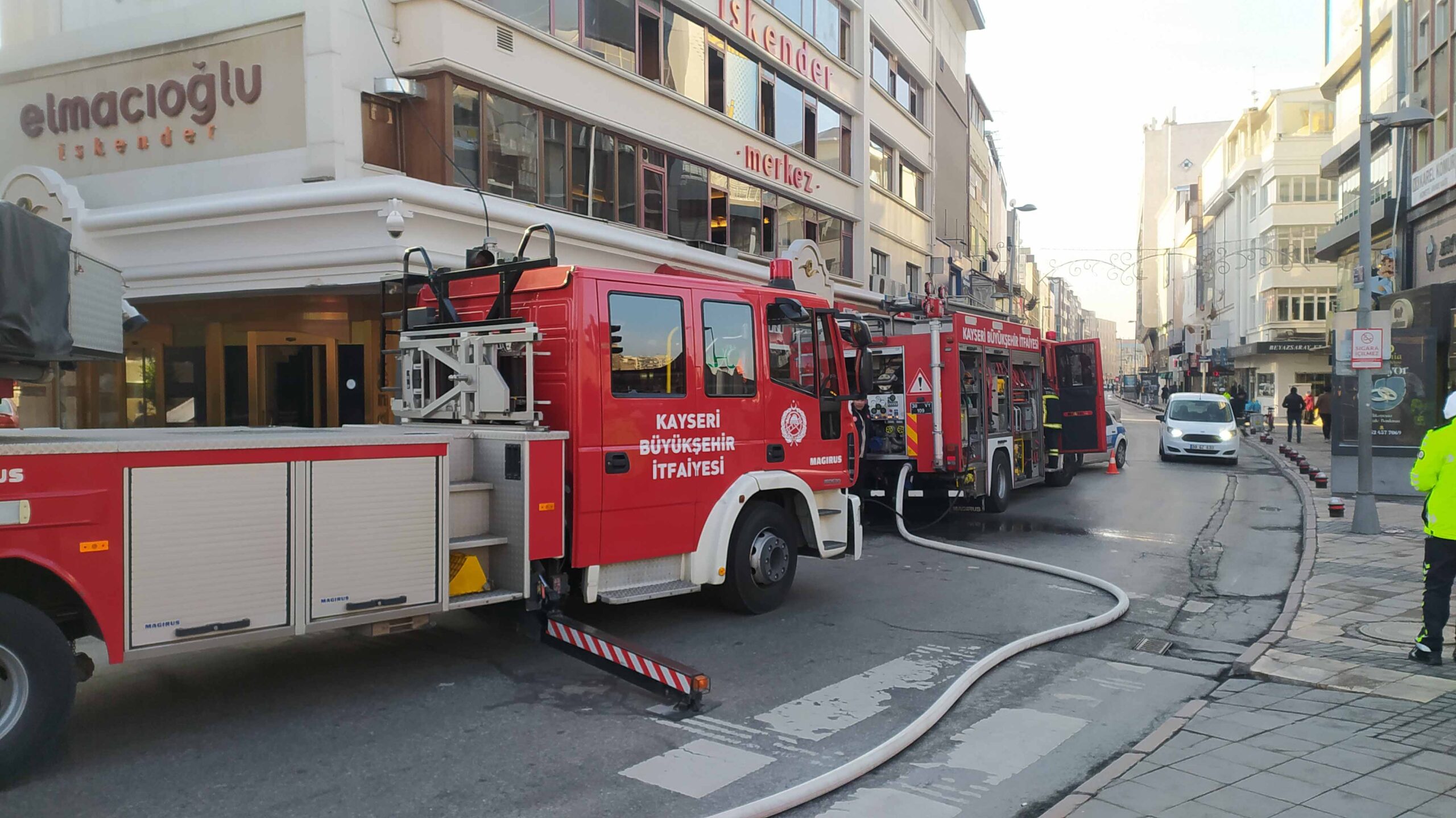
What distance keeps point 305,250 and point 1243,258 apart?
5982 centimetres

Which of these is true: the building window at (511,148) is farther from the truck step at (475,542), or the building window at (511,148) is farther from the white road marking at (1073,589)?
the white road marking at (1073,589)

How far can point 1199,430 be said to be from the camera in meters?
23.7

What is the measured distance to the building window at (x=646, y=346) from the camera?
6.92 m

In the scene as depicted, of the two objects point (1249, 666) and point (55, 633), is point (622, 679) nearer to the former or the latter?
point (55, 633)

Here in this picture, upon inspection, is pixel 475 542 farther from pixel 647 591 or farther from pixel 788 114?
pixel 788 114

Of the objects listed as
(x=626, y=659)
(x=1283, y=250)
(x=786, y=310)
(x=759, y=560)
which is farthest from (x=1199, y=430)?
(x=1283, y=250)

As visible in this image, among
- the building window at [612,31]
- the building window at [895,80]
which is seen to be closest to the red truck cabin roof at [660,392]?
the building window at [612,31]

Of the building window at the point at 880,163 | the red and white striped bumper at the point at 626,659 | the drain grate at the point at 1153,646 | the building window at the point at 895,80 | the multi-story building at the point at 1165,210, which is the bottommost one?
the drain grate at the point at 1153,646

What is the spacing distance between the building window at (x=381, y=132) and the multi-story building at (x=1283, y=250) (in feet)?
152

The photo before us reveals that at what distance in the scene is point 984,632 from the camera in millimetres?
7691

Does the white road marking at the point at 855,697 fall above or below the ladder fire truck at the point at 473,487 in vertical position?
below

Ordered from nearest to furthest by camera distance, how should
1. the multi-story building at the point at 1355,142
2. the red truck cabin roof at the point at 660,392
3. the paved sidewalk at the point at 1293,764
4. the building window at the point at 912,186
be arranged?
the paved sidewalk at the point at 1293,764 < the red truck cabin roof at the point at 660,392 < the multi-story building at the point at 1355,142 < the building window at the point at 912,186

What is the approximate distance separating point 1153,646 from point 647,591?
3.90m

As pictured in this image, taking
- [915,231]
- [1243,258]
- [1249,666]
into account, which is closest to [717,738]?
[1249,666]
